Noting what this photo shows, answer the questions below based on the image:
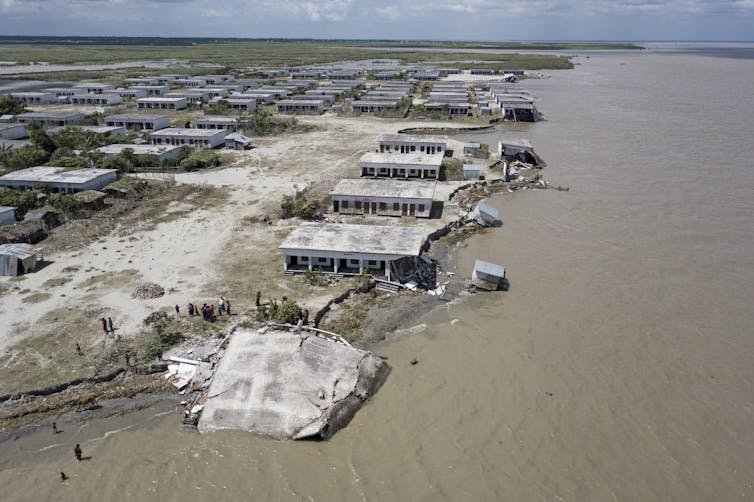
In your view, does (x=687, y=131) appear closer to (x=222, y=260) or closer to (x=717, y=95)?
(x=717, y=95)

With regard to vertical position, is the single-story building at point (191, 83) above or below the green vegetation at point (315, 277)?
above

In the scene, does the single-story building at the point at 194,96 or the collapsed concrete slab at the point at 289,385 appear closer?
the collapsed concrete slab at the point at 289,385

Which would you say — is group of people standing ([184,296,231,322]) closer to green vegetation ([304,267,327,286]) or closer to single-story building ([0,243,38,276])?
green vegetation ([304,267,327,286])

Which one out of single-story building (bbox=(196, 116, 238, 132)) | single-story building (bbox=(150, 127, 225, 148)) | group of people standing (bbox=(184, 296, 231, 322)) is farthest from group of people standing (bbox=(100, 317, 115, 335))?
single-story building (bbox=(196, 116, 238, 132))

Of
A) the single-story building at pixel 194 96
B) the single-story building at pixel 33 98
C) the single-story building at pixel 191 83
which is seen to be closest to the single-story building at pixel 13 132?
the single-story building at pixel 194 96

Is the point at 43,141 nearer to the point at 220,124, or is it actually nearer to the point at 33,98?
the point at 220,124

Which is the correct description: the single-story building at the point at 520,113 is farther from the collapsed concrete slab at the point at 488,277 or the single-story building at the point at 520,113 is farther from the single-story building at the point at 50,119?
the single-story building at the point at 50,119

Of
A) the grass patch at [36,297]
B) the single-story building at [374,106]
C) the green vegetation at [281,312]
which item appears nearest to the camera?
the green vegetation at [281,312]
